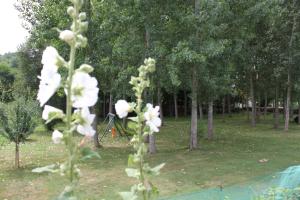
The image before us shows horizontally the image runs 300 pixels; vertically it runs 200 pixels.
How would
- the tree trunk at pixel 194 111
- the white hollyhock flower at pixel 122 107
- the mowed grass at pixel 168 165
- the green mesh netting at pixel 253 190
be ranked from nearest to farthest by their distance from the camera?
the white hollyhock flower at pixel 122 107, the green mesh netting at pixel 253 190, the mowed grass at pixel 168 165, the tree trunk at pixel 194 111

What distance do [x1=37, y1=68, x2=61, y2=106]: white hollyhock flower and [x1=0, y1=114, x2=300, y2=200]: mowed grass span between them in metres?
5.08

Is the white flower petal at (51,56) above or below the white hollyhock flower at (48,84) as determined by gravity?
above

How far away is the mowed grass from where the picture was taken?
10.5 m

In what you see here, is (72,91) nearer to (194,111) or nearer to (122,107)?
(122,107)

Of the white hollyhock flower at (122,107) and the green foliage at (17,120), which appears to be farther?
the green foliage at (17,120)

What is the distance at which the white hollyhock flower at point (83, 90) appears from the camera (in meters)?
1.61

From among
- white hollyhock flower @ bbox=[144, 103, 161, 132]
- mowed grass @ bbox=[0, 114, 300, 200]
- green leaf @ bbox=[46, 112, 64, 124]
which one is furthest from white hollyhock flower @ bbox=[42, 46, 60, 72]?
mowed grass @ bbox=[0, 114, 300, 200]

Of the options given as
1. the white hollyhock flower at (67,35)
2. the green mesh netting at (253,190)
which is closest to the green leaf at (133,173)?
the white hollyhock flower at (67,35)

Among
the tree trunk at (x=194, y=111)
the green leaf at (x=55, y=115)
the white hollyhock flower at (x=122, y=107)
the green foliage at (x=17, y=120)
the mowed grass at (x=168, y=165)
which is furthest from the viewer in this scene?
the tree trunk at (x=194, y=111)

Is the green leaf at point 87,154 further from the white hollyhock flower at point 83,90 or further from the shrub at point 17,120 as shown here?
the shrub at point 17,120

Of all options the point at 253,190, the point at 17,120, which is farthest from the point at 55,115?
the point at 17,120

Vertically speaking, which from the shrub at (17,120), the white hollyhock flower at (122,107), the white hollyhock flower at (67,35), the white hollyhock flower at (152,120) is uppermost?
the white hollyhock flower at (67,35)

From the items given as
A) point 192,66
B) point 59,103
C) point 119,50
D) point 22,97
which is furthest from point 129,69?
point 59,103

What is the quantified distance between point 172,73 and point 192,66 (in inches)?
72.6
